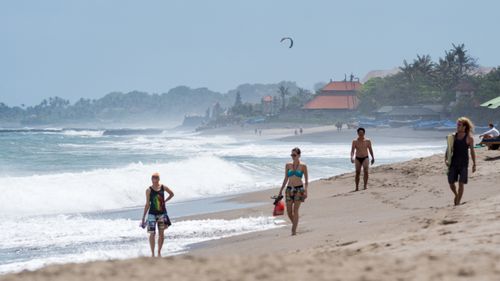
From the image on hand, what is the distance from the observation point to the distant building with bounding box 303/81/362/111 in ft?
405

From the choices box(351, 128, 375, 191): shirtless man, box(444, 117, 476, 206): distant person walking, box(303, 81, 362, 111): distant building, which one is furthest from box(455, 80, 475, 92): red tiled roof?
box(444, 117, 476, 206): distant person walking

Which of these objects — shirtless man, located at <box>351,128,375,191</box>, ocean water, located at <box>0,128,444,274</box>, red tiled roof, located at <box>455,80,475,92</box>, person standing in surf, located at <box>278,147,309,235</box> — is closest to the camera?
person standing in surf, located at <box>278,147,309,235</box>

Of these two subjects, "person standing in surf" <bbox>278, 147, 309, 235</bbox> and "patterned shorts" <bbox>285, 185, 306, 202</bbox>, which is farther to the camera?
"patterned shorts" <bbox>285, 185, 306, 202</bbox>

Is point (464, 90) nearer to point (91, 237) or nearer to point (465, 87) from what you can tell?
point (465, 87)

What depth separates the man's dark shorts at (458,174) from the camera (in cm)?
1130

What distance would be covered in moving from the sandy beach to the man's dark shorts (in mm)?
413

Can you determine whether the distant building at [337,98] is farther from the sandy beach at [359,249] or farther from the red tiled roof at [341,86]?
the sandy beach at [359,249]

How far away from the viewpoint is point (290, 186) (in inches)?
440

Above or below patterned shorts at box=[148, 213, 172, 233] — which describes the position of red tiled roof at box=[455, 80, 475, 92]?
above

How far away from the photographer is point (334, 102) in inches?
4921

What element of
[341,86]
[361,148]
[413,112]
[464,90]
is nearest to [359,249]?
[361,148]

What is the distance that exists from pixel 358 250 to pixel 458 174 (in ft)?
12.1

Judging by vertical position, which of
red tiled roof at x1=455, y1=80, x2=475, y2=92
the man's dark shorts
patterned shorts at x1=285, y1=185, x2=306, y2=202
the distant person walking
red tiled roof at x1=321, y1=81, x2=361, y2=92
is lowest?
patterned shorts at x1=285, y1=185, x2=306, y2=202

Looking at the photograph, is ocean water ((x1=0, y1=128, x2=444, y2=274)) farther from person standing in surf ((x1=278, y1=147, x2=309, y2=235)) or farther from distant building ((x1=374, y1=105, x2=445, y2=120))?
distant building ((x1=374, y1=105, x2=445, y2=120))
